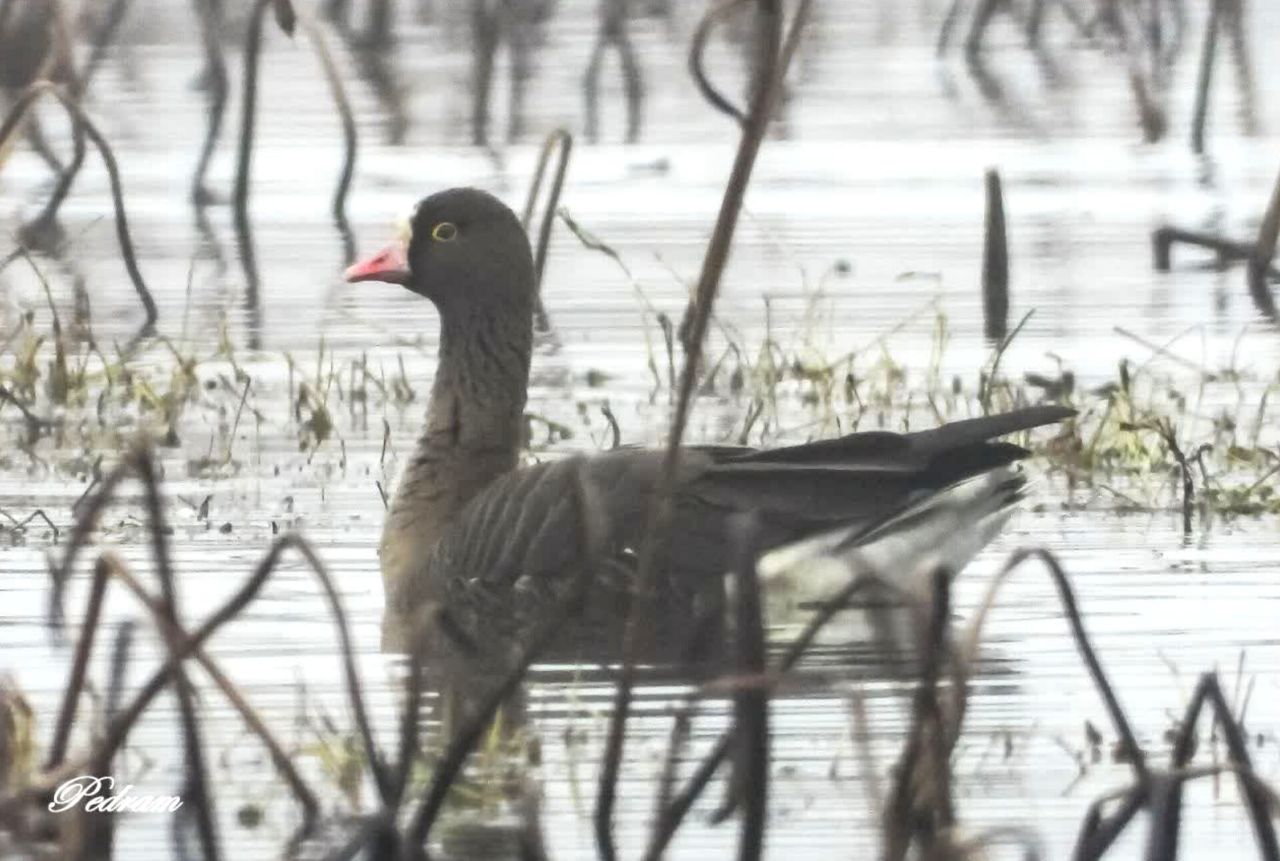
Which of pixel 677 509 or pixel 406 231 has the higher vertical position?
pixel 406 231

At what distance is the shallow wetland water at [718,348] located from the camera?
19.6 ft

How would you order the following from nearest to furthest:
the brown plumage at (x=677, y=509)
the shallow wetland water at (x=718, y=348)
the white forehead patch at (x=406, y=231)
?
the shallow wetland water at (x=718, y=348) < the brown plumage at (x=677, y=509) < the white forehead patch at (x=406, y=231)

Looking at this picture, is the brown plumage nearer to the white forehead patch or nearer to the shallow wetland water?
the shallow wetland water

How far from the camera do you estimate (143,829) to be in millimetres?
5465

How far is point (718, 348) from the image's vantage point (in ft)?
36.6

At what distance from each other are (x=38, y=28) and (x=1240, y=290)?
10.9m

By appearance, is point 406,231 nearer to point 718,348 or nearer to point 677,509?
point 677,509

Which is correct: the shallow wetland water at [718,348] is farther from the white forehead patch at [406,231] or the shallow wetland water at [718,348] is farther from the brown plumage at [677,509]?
the white forehead patch at [406,231]

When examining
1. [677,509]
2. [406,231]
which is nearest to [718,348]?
[406,231]

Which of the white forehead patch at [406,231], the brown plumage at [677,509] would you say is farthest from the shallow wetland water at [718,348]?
the white forehead patch at [406,231]

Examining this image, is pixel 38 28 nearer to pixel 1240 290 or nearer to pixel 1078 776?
pixel 1240 290

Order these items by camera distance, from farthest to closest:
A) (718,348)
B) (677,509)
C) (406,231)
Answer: (718,348), (406,231), (677,509)

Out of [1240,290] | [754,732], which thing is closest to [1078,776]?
[754,732]

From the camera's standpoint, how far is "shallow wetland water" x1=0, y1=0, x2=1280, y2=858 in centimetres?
598
